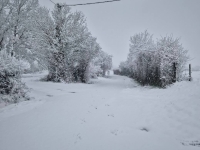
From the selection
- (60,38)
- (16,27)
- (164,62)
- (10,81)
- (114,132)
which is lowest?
(114,132)

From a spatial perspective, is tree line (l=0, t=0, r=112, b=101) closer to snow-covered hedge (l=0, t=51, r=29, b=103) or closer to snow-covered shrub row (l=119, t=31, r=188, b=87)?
snow-covered hedge (l=0, t=51, r=29, b=103)

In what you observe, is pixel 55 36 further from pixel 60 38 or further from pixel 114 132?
pixel 114 132

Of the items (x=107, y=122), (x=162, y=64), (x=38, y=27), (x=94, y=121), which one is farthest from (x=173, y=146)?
(x=38, y=27)

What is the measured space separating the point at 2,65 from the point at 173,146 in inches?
309

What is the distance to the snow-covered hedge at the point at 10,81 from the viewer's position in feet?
19.6

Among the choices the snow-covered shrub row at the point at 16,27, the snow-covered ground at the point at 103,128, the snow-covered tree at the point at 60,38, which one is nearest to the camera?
the snow-covered ground at the point at 103,128

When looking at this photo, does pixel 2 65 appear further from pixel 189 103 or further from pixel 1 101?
pixel 189 103

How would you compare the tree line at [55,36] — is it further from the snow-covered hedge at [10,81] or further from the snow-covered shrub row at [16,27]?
A: the snow-covered hedge at [10,81]

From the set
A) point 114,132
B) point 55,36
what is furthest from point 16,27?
point 114,132

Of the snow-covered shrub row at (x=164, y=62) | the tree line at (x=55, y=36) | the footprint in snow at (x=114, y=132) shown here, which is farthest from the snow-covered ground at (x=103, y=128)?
the tree line at (x=55, y=36)

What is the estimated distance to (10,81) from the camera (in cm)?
621

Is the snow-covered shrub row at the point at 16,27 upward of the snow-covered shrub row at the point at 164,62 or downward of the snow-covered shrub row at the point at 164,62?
upward

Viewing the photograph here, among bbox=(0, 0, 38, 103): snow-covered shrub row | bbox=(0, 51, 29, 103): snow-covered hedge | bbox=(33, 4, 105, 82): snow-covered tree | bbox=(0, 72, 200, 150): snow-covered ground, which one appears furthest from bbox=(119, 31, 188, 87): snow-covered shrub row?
bbox=(0, 0, 38, 103): snow-covered shrub row

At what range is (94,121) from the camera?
4.14m
